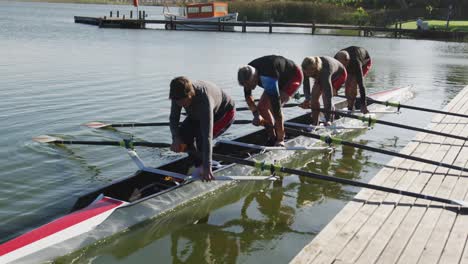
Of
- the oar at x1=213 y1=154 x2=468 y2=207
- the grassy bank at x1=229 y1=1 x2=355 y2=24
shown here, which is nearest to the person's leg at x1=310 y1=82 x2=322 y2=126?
the oar at x1=213 y1=154 x2=468 y2=207

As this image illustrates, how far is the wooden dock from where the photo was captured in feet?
19.0

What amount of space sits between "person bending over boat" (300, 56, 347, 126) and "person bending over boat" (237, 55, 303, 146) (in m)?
0.30

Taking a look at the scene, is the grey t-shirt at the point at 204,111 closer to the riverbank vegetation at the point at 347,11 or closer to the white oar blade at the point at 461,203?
the white oar blade at the point at 461,203

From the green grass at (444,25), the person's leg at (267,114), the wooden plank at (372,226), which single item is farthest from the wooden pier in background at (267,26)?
the wooden plank at (372,226)

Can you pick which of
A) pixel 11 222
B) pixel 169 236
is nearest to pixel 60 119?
pixel 11 222

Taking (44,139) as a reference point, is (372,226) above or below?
below

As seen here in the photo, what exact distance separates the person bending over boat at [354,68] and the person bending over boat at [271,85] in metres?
2.63

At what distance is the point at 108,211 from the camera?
6.52m

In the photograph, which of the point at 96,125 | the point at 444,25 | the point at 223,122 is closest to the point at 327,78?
the point at 223,122

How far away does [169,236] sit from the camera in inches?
279

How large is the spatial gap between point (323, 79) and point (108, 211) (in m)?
5.82

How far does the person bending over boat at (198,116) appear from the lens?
6.30 metres

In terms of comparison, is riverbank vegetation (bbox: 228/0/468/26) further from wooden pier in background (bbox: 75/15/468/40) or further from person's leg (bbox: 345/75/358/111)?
person's leg (bbox: 345/75/358/111)

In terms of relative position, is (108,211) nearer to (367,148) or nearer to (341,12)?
(367,148)
